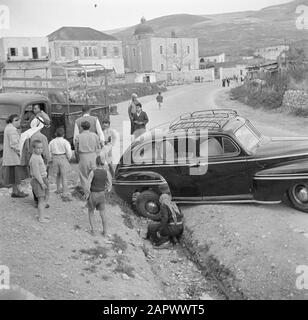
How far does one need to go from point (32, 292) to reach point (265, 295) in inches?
121

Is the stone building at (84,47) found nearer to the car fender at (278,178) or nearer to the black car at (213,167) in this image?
the black car at (213,167)

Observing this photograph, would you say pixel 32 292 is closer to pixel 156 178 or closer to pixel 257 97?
pixel 156 178

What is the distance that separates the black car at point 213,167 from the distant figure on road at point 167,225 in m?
0.65

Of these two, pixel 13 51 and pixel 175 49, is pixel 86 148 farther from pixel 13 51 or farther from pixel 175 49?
pixel 175 49

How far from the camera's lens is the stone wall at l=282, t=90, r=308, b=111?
2228 centimetres

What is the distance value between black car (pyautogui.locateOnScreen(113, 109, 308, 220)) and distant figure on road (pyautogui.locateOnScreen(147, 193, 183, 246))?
25.5 inches

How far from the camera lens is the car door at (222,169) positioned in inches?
347

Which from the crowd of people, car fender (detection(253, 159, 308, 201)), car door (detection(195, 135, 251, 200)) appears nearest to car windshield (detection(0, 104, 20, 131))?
the crowd of people

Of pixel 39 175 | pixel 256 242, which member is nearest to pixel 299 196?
pixel 256 242

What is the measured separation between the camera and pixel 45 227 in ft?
26.1

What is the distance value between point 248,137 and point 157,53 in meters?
96.7

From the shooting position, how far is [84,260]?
278 inches

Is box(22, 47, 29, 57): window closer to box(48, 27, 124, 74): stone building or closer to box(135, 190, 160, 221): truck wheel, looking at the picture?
box(48, 27, 124, 74): stone building

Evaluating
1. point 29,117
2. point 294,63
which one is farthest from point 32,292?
point 294,63
